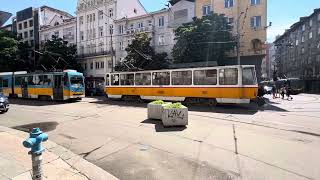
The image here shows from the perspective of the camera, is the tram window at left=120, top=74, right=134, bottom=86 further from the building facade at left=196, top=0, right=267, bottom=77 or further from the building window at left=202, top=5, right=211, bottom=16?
the building window at left=202, top=5, right=211, bottom=16

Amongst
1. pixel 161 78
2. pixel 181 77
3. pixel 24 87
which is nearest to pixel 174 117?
pixel 181 77

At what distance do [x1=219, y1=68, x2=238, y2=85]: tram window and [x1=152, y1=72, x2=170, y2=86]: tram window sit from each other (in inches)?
181

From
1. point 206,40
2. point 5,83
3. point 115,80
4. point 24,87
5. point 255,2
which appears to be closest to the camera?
point 115,80

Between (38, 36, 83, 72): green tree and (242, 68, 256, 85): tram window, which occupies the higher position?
(38, 36, 83, 72): green tree

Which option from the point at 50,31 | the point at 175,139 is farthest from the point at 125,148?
the point at 50,31

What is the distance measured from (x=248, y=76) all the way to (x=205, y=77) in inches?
116

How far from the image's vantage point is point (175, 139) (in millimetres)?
8859

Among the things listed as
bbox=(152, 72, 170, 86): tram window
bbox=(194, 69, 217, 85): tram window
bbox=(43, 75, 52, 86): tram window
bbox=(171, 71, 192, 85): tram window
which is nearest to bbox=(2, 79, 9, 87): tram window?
bbox=(43, 75, 52, 86): tram window

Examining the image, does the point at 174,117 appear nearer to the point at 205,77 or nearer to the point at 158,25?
the point at 205,77

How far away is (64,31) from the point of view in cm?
5134

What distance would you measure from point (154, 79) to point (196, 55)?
842 centimetres

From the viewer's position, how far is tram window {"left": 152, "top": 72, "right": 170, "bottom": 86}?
68.6 feet

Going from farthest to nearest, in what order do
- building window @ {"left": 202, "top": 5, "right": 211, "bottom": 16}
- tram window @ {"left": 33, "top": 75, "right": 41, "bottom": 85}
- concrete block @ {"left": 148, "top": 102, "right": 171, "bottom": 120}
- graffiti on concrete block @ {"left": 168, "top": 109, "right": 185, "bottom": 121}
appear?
building window @ {"left": 202, "top": 5, "right": 211, "bottom": 16}, tram window @ {"left": 33, "top": 75, "right": 41, "bottom": 85}, concrete block @ {"left": 148, "top": 102, "right": 171, "bottom": 120}, graffiti on concrete block @ {"left": 168, "top": 109, "right": 185, "bottom": 121}

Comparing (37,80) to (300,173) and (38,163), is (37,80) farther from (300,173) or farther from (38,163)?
(300,173)
